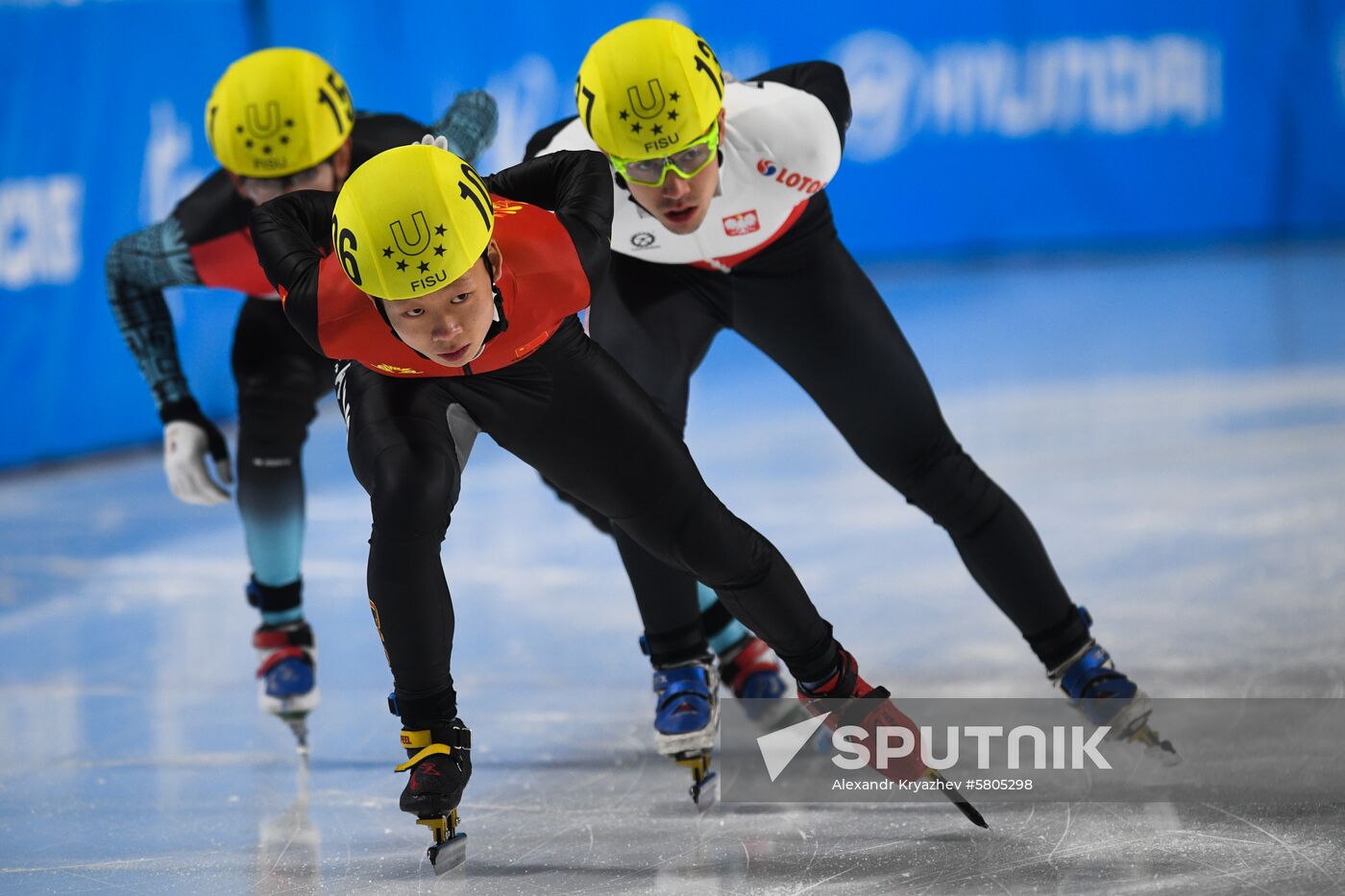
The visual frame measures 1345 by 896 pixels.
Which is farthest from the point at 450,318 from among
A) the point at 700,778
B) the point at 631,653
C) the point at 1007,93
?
the point at 1007,93

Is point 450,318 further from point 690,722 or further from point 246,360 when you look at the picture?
point 246,360

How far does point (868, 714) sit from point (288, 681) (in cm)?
159

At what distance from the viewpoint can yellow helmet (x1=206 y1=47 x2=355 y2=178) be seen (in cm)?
399

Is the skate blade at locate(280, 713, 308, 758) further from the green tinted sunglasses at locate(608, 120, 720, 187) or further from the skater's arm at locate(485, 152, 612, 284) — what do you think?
the green tinted sunglasses at locate(608, 120, 720, 187)

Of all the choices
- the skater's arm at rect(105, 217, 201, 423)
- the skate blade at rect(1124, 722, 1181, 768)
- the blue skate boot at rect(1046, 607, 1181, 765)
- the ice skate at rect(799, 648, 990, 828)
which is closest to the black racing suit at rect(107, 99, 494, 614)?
the skater's arm at rect(105, 217, 201, 423)

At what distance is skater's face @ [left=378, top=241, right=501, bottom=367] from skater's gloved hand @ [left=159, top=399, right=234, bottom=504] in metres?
1.33

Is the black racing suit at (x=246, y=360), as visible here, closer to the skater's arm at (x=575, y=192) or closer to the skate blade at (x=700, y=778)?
the skater's arm at (x=575, y=192)

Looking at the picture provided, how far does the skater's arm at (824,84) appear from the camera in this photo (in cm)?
367

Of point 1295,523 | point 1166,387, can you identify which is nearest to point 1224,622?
point 1295,523

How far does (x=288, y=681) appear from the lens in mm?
4039

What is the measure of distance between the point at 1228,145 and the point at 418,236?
9803 millimetres

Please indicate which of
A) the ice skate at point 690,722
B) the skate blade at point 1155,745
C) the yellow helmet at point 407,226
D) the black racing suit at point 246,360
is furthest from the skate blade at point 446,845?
the skate blade at point 1155,745

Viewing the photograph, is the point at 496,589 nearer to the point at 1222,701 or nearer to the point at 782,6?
the point at 1222,701

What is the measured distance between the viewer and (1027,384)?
304 inches
